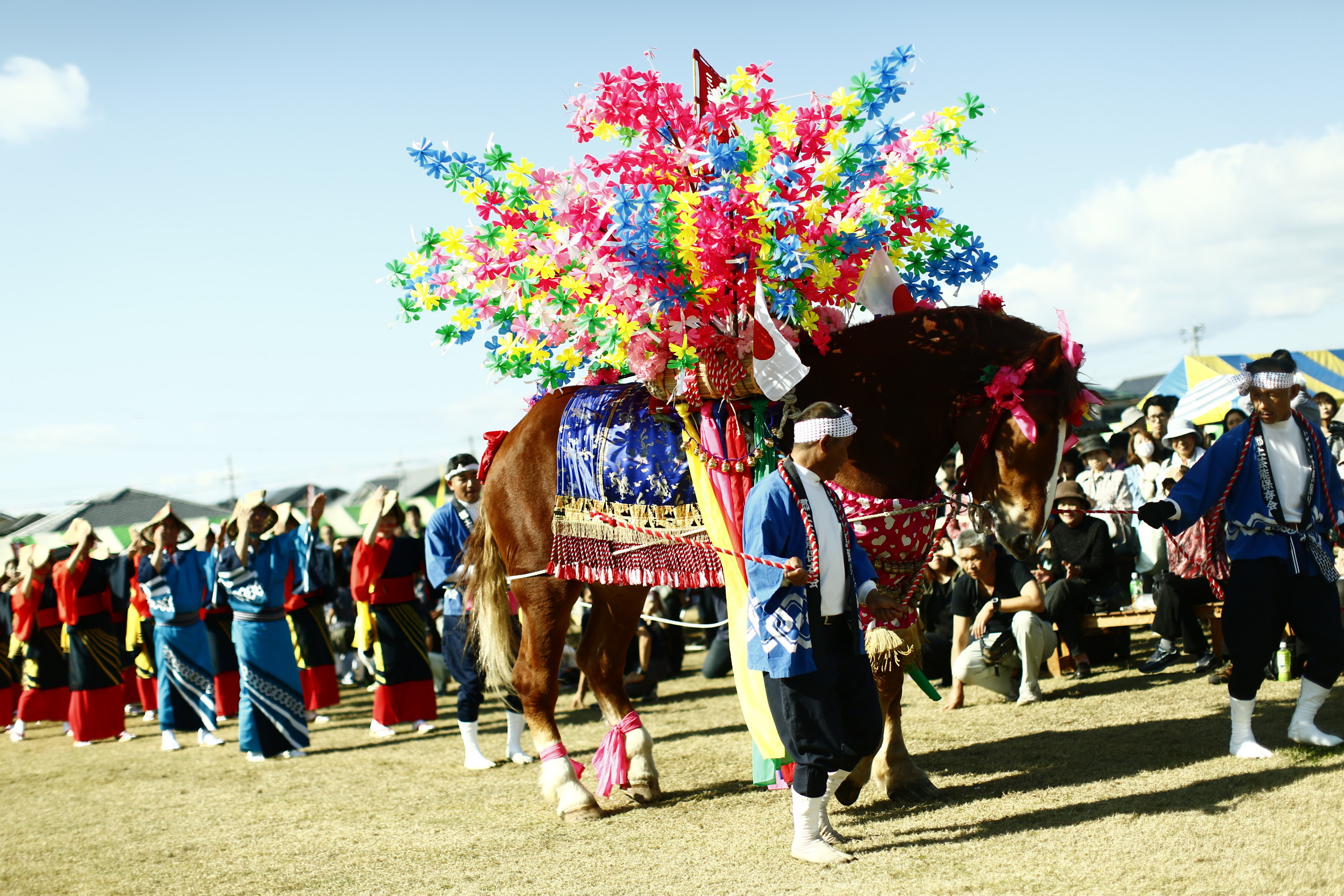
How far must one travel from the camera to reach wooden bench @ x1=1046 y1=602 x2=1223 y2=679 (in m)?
7.64

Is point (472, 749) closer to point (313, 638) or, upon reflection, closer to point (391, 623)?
point (391, 623)

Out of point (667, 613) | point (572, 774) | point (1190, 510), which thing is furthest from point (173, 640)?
point (1190, 510)

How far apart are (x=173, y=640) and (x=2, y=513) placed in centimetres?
713

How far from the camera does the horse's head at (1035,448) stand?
4.48m

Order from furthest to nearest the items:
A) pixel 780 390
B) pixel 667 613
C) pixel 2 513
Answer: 1. pixel 2 513
2. pixel 667 613
3. pixel 780 390

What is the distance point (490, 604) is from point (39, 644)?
25.6 feet

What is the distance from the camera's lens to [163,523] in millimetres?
9516

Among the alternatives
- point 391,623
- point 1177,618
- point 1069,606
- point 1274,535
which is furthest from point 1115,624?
point 391,623

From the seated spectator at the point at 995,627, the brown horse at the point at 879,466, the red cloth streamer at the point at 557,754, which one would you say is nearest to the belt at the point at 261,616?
the brown horse at the point at 879,466

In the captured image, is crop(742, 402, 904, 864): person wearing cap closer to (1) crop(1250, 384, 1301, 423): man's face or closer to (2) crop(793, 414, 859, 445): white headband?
(2) crop(793, 414, 859, 445): white headband

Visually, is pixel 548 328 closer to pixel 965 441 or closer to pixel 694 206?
pixel 694 206

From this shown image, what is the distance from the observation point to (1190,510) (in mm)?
5328

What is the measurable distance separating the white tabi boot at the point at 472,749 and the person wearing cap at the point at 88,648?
5.15 m

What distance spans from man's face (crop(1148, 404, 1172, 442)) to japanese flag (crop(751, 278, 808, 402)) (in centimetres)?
651
